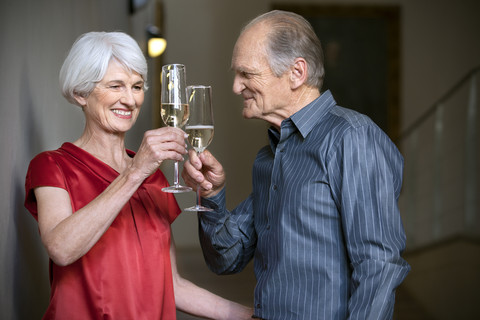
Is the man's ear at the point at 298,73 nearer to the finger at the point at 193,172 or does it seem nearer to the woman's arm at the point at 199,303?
the finger at the point at 193,172

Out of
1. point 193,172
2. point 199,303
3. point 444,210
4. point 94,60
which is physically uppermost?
point 94,60

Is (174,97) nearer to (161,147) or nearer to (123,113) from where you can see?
(161,147)

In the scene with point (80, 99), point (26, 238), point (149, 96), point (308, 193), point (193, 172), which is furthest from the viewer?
point (149, 96)

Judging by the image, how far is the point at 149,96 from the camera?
5727 mm

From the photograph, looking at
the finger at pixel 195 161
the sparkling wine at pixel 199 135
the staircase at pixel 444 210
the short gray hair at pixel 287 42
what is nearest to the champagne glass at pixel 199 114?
the sparkling wine at pixel 199 135

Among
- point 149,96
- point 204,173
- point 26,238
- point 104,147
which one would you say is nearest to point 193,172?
point 204,173

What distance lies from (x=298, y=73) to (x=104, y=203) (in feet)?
2.18

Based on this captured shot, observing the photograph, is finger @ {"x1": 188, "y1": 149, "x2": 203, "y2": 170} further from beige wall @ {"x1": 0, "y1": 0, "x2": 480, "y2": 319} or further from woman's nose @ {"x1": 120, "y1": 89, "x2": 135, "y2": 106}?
beige wall @ {"x1": 0, "y1": 0, "x2": 480, "y2": 319}

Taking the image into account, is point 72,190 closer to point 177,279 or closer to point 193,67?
point 177,279

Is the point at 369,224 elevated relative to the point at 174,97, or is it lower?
lower

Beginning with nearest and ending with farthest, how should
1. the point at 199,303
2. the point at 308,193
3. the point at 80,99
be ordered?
the point at 308,193, the point at 80,99, the point at 199,303

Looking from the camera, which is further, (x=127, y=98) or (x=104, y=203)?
(x=127, y=98)

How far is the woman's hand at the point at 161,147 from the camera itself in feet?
4.68

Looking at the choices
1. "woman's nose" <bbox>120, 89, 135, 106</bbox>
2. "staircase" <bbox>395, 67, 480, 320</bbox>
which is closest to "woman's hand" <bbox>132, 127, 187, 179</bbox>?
"woman's nose" <bbox>120, 89, 135, 106</bbox>
